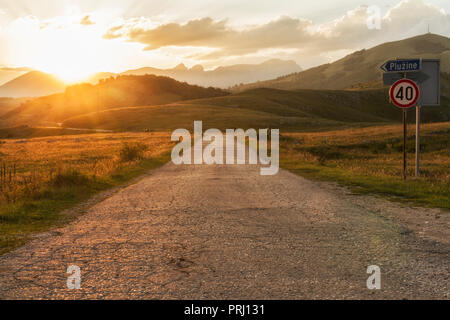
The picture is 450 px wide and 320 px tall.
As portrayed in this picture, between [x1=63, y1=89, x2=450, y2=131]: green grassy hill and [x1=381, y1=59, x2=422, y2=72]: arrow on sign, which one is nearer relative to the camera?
[x1=381, y1=59, x2=422, y2=72]: arrow on sign

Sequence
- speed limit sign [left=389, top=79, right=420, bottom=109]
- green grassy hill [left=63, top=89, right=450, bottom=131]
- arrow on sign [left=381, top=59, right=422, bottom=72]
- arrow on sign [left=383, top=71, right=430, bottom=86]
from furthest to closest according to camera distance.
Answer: green grassy hill [left=63, top=89, right=450, bottom=131], arrow on sign [left=383, top=71, right=430, bottom=86], arrow on sign [left=381, top=59, right=422, bottom=72], speed limit sign [left=389, top=79, right=420, bottom=109]

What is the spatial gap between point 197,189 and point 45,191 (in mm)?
4529

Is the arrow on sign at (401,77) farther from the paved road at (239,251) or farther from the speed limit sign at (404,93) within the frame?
the paved road at (239,251)

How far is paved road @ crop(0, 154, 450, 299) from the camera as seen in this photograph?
4910mm

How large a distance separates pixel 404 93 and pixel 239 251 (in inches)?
393

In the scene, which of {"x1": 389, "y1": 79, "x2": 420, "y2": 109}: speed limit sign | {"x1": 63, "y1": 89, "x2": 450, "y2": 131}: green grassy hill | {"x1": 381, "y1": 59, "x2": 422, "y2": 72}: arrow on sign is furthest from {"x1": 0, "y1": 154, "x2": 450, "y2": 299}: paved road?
{"x1": 63, "y1": 89, "x2": 450, "y2": 131}: green grassy hill

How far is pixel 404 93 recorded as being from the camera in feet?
45.4

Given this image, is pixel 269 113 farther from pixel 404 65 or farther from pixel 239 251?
pixel 239 251

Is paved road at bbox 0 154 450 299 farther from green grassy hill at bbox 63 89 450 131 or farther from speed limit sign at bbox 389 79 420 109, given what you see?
green grassy hill at bbox 63 89 450 131

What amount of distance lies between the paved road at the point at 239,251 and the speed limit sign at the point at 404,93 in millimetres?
4222

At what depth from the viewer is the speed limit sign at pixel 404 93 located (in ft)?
45.0

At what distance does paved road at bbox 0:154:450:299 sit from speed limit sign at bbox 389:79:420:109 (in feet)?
13.9

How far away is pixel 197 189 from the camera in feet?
43.0
